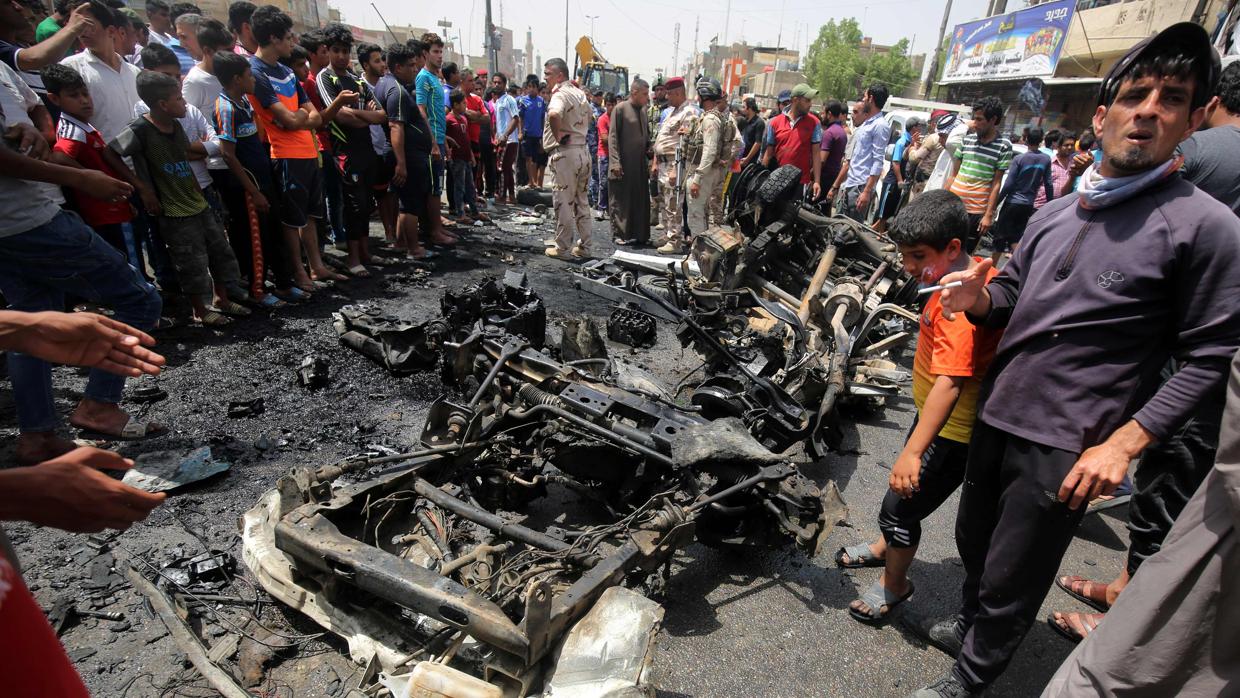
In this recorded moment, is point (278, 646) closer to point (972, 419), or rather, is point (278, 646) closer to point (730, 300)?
point (972, 419)

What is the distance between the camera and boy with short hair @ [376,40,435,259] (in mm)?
6582

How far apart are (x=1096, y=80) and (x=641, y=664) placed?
1093 inches

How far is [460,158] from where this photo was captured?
31.3 feet

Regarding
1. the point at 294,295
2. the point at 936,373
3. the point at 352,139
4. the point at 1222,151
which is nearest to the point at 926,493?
the point at 936,373

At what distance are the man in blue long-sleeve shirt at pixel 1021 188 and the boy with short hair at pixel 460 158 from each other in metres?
8.01

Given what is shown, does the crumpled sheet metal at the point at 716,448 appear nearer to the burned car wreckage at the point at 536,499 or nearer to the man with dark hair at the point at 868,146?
the burned car wreckage at the point at 536,499

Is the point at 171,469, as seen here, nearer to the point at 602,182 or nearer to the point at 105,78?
the point at 105,78

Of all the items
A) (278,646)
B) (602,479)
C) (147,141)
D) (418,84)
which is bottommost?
(278,646)

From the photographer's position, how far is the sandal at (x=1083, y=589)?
119 inches

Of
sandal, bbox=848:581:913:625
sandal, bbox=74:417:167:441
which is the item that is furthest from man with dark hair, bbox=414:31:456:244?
sandal, bbox=848:581:913:625

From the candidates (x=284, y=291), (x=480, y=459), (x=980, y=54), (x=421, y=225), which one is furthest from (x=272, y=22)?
(x=980, y=54)

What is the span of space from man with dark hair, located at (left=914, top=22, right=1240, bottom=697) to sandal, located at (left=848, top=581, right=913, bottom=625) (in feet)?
1.89

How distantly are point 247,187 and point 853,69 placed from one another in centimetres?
6434

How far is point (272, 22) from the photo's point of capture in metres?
5.30
